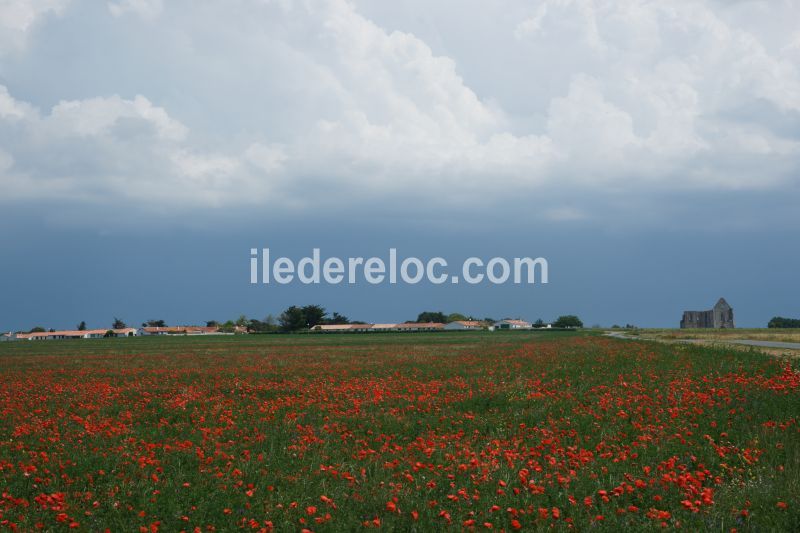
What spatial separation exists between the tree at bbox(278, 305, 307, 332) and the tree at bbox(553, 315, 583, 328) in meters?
84.2

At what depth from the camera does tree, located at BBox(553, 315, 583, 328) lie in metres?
192

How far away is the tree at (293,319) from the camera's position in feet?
538

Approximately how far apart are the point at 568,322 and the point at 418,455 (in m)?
191

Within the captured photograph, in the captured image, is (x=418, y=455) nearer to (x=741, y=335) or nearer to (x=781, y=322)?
(x=741, y=335)

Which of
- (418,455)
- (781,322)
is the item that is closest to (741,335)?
(418,455)

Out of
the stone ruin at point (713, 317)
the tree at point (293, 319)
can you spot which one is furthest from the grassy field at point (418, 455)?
the stone ruin at point (713, 317)

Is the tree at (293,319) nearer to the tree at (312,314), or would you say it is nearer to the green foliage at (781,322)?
the tree at (312,314)

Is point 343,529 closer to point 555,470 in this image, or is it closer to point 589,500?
point 589,500

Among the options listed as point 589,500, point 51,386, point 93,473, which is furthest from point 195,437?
point 51,386

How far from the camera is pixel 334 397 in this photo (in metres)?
17.4

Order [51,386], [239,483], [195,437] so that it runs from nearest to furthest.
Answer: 1. [239,483]
2. [195,437]
3. [51,386]

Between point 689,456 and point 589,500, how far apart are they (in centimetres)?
348

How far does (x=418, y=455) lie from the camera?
1090 centimetres

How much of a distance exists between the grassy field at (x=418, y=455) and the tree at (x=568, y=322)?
178218 millimetres
